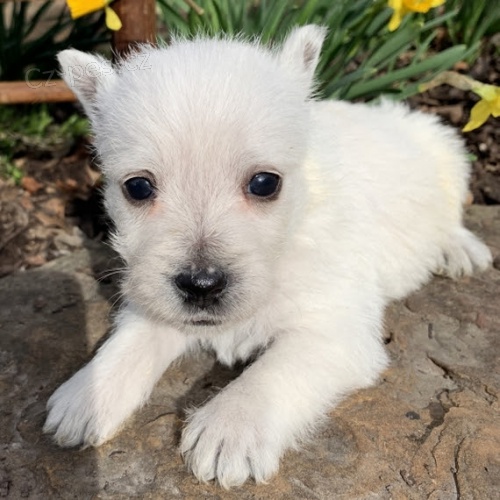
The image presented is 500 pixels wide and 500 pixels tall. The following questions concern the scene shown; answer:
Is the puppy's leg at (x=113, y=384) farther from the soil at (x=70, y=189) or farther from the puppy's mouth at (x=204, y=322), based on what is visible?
the soil at (x=70, y=189)

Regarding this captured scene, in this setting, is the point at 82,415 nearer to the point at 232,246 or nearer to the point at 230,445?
the point at 230,445

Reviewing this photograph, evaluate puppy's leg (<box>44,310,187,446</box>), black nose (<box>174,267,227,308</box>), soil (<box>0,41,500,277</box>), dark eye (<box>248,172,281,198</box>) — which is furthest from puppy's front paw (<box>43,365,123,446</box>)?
soil (<box>0,41,500,277</box>)

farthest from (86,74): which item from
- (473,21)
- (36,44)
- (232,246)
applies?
(473,21)

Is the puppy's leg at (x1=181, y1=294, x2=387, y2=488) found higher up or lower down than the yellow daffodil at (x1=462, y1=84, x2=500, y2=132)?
lower down

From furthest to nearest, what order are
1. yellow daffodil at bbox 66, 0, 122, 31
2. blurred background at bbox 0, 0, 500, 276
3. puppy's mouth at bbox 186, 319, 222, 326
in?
blurred background at bbox 0, 0, 500, 276
yellow daffodil at bbox 66, 0, 122, 31
puppy's mouth at bbox 186, 319, 222, 326

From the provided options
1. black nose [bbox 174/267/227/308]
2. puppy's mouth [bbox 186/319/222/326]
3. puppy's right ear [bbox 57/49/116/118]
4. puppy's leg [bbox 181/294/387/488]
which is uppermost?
puppy's right ear [bbox 57/49/116/118]

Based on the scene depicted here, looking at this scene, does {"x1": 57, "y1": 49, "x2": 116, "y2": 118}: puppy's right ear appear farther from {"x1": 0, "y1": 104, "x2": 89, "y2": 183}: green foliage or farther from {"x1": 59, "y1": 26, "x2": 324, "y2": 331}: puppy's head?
{"x1": 0, "y1": 104, "x2": 89, "y2": 183}: green foliage
